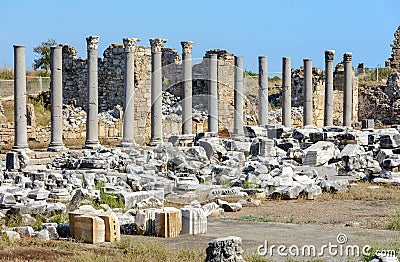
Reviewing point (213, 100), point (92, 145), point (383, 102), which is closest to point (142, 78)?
point (213, 100)

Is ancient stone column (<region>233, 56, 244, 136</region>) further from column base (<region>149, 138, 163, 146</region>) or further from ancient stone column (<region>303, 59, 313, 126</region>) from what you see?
column base (<region>149, 138, 163, 146</region>)

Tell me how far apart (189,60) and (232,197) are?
13.3 meters

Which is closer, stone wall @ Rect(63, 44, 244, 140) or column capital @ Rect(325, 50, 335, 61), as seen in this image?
column capital @ Rect(325, 50, 335, 61)

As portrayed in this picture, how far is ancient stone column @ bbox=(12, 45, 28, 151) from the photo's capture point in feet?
76.4

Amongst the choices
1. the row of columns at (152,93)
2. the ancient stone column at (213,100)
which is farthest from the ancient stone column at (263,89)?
the ancient stone column at (213,100)

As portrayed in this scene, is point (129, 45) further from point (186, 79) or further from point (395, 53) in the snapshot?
point (395, 53)

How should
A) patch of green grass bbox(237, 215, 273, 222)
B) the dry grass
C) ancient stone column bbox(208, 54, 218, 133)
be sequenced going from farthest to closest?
ancient stone column bbox(208, 54, 218, 133) → the dry grass → patch of green grass bbox(237, 215, 273, 222)

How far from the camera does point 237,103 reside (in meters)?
31.4

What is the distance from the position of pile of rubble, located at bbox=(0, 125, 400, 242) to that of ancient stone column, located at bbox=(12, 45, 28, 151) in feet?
7.65

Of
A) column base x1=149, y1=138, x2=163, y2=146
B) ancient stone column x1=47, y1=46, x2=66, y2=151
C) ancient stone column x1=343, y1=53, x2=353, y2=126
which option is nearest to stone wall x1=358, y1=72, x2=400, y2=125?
ancient stone column x1=343, y1=53, x2=353, y2=126

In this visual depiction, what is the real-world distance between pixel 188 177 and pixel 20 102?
7.66 metres

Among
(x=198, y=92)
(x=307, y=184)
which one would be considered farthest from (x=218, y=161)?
(x=198, y=92)

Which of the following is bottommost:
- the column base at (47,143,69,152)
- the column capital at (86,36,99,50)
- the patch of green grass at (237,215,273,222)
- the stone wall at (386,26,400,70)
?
the patch of green grass at (237,215,273,222)

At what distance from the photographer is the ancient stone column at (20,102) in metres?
23.3
